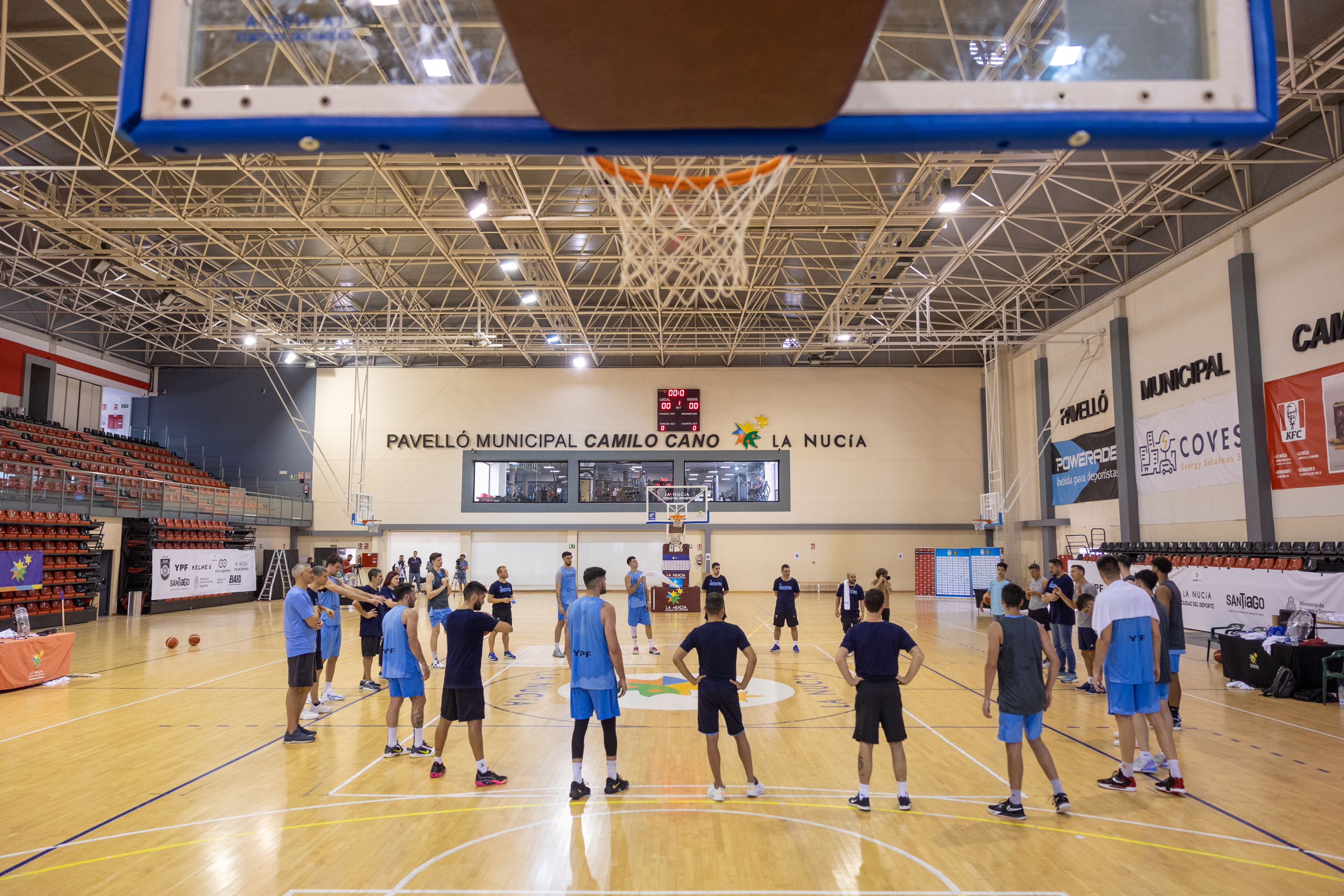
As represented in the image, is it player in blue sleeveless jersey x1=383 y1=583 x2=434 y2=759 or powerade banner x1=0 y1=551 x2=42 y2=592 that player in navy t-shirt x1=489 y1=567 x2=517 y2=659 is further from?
powerade banner x1=0 y1=551 x2=42 y2=592

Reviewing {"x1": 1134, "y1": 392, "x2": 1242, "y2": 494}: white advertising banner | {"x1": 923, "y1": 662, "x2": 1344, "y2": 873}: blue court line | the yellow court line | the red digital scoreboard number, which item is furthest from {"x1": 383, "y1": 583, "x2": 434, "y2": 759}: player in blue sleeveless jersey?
the red digital scoreboard number

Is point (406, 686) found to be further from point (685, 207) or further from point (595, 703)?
point (685, 207)

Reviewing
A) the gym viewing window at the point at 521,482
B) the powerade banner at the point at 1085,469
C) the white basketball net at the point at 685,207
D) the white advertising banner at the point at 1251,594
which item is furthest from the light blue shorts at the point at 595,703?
the gym viewing window at the point at 521,482

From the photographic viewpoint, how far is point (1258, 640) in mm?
10812

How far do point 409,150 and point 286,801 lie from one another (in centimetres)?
548

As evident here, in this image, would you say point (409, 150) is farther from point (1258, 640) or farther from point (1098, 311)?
point (1098, 311)

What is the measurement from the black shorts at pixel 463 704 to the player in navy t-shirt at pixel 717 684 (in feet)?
5.74

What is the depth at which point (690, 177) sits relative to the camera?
16.1ft

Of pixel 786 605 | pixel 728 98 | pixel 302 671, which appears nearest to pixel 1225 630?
pixel 786 605

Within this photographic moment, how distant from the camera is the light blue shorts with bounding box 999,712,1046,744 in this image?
5613mm

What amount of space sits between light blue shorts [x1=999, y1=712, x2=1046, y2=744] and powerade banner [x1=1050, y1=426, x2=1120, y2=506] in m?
17.6

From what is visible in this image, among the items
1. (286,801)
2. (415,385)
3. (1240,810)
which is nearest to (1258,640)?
(1240,810)

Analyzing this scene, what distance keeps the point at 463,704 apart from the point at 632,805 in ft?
5.41

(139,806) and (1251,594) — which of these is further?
(1251,594)
